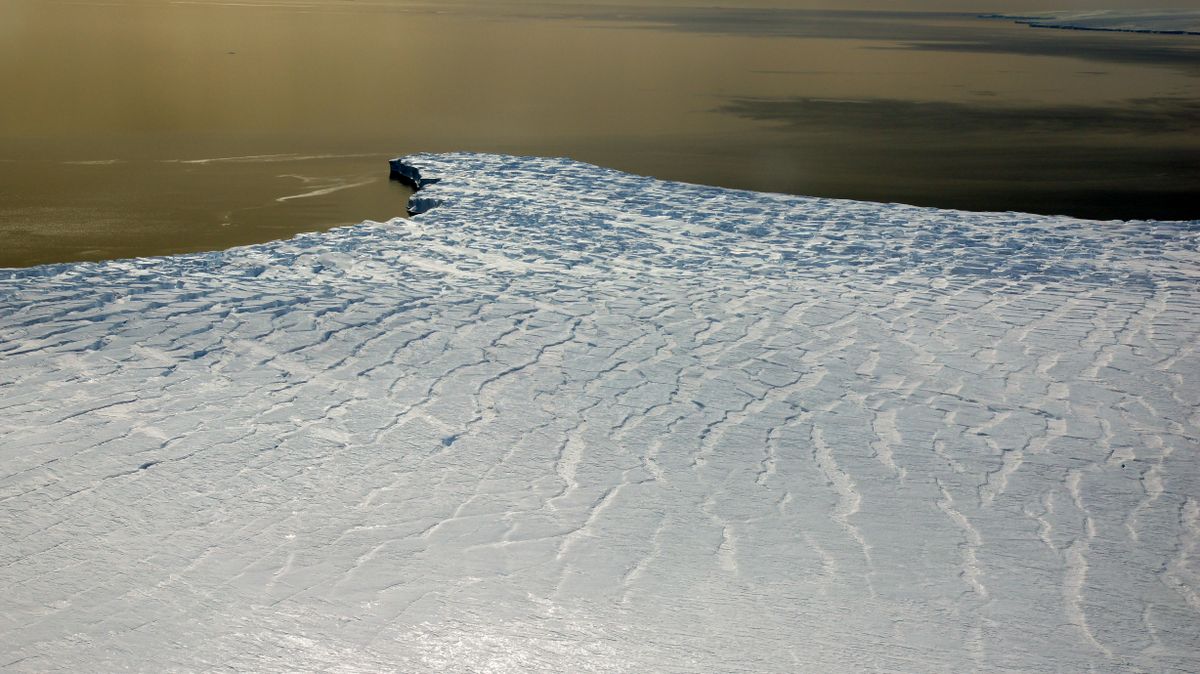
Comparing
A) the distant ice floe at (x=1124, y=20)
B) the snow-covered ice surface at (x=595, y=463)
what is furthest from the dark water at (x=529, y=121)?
the distant ice floe at (x=1124, y=20)

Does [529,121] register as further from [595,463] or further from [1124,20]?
[1124,20]

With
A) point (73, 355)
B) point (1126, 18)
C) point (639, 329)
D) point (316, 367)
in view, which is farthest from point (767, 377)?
point (1126, 18)

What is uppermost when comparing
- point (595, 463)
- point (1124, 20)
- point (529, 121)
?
point (1124, 20)

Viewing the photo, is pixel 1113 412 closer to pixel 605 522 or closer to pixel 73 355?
pixel 605 522

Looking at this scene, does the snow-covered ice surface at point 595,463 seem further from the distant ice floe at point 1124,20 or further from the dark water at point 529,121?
the distant ice floe at point 1124,20

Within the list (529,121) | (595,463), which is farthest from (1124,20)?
(595,463)

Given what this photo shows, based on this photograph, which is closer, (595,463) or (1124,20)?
(595,463)
